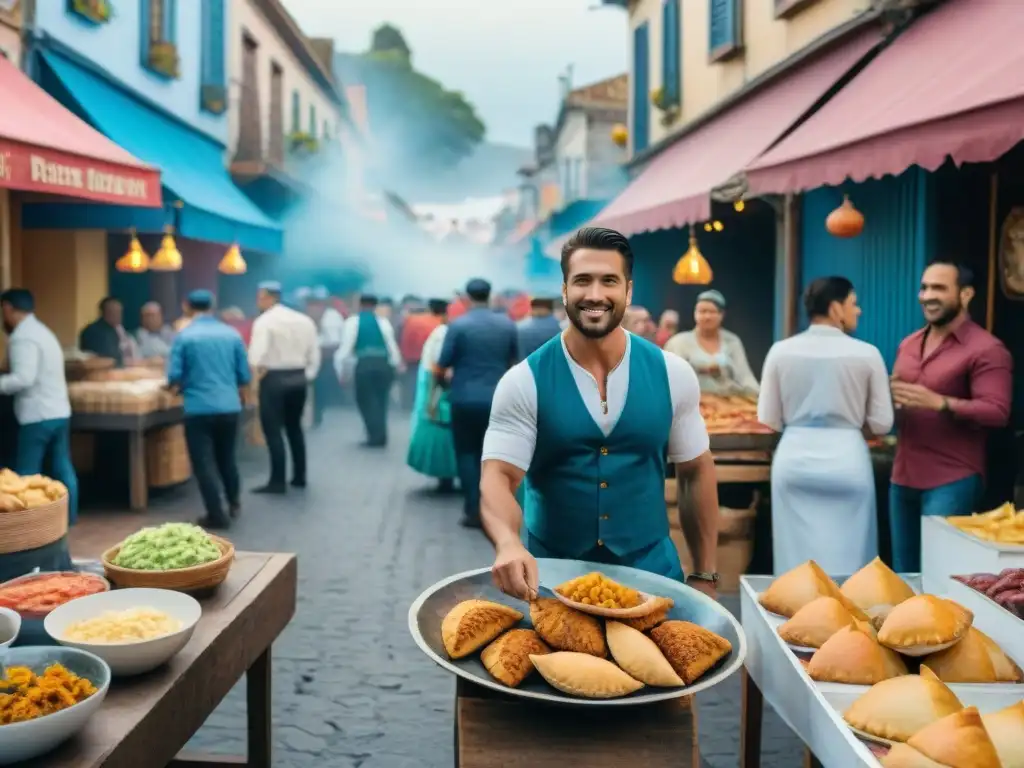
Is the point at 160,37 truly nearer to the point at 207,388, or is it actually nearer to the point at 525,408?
the point at 207,388

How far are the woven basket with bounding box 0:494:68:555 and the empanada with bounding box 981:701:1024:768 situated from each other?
10.6 ft

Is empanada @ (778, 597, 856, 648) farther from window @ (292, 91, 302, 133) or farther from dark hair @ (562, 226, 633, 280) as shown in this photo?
window @ (292, 91, 302, 133)

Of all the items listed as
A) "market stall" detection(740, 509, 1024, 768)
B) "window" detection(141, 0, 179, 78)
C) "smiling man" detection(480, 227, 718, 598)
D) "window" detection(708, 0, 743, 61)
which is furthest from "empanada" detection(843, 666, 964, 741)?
"window" detection(141, 0, 179, 78)

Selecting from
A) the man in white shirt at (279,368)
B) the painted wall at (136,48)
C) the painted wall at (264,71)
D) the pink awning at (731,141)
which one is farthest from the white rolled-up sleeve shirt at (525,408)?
the painted wall at (264,71)

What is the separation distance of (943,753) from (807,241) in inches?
310

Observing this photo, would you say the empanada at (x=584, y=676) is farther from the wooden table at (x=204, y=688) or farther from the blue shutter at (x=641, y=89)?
the blue shutter at (x=641, y=89)

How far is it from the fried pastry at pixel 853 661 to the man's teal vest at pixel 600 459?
637mm

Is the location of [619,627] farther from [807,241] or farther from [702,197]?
[807,241]

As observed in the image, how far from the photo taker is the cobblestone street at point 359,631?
14.9ft

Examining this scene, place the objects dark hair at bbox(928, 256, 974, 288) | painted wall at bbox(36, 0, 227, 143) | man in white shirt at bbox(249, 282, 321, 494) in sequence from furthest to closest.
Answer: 1. painted wall at bbox(36, 0, 227, 143)
2. man in white shirt at bbox(249, 282, 321, 494)
3. dark hair at bbox(928, 256, 974, 288)

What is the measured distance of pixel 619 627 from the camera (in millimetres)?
2480

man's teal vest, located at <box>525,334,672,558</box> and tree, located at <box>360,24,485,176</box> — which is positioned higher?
tree, located at <box>360,24,485,176</box>

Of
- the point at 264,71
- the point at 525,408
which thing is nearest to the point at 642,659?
the point at 525,408

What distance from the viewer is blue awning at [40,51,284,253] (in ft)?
36.1
